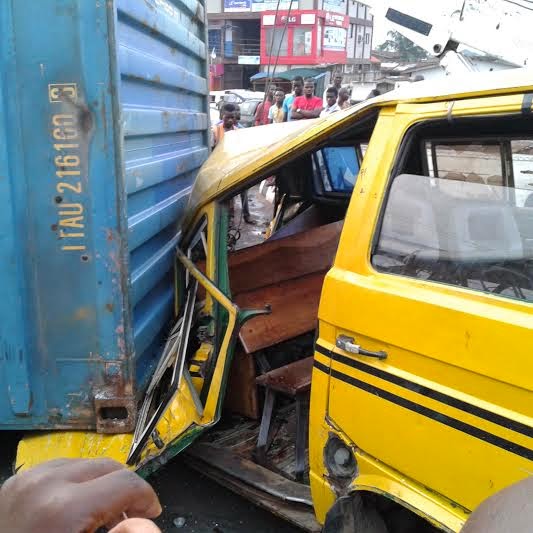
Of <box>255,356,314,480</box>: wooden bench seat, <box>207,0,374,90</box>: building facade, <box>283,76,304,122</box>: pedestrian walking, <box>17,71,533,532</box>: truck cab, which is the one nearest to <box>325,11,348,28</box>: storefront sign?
<box>207,0,374,90</box>: building facade

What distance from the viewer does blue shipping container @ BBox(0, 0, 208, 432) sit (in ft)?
7.32

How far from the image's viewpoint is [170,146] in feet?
11.3

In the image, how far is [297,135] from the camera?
2.29 metres

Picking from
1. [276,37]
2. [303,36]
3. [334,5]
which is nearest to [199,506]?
[276,37]

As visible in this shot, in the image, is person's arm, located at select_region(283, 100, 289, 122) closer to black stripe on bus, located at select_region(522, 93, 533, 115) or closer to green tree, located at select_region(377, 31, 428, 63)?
black stripe on bus, located at select_region(522, 93, 533, 115)

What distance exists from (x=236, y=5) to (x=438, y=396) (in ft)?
139

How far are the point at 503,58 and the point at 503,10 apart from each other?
25.5 inches

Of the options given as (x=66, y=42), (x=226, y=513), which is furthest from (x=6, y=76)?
(x=226, y=513)

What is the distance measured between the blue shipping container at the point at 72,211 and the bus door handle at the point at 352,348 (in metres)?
1.00

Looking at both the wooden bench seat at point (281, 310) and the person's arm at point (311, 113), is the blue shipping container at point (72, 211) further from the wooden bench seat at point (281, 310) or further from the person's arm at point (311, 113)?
the person's arm at point (311, 113)

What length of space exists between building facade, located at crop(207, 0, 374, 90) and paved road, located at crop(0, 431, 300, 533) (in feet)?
116

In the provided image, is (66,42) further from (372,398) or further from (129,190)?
(372,398)

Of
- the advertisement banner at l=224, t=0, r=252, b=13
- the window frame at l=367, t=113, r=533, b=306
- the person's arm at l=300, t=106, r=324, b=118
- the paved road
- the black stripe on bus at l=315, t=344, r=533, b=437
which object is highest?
the advertisement banner at l=224, t=0, r=252, b=13

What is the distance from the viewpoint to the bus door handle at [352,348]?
5.89ft
